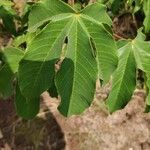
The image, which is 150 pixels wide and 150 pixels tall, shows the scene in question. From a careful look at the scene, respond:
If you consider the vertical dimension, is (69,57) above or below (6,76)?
above

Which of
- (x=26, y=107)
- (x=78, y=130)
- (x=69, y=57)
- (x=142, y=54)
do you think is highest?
(x=69, y=57)

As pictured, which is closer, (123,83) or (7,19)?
(123,83)

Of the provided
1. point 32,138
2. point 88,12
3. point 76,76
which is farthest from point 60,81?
point 32,138

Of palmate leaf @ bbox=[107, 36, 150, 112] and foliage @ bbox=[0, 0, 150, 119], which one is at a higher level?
foliage @ bbox=[0, 0, 150, 119]

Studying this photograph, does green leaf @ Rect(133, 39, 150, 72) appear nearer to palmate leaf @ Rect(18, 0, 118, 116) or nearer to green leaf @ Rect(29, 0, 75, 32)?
palmate leaf @ Rect(18, 0, 118, 116)

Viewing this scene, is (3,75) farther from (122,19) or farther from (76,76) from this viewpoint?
(122,19)

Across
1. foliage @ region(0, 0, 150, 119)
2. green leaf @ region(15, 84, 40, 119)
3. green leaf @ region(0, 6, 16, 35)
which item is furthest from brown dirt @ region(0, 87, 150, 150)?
foliage @ region(0, 0, 150, 119)

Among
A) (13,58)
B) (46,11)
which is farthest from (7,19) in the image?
(46,11)

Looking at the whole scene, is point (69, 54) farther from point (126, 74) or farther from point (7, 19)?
point (7, 19)
